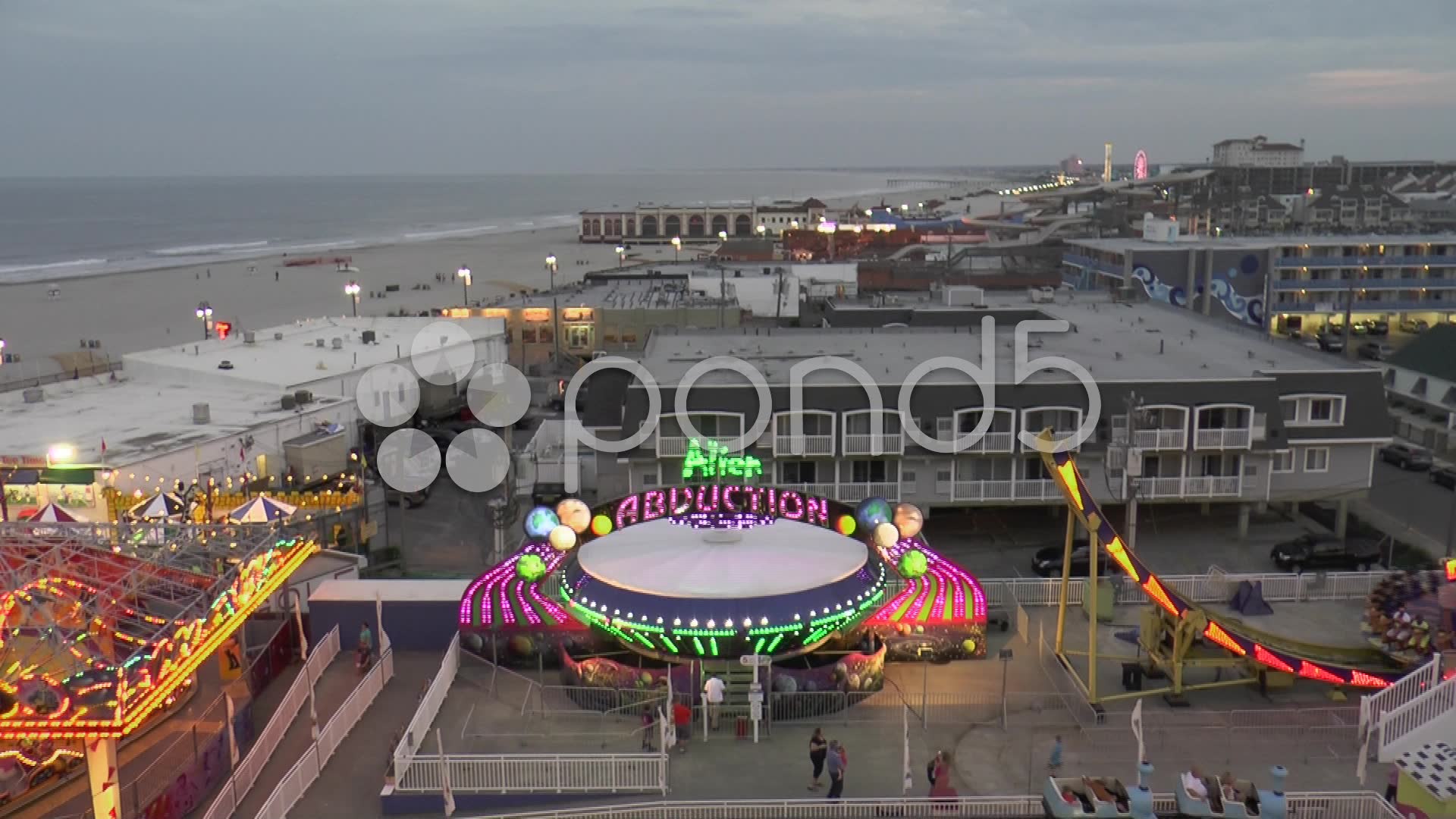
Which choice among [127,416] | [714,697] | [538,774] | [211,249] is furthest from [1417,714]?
[211,249]

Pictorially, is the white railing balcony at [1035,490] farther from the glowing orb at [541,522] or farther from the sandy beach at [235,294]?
the sandy beach at [235,294]

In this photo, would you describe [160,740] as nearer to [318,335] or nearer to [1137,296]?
[318,335]

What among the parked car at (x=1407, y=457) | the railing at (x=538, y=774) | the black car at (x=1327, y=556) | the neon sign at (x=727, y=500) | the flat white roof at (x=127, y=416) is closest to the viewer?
the railing at (x=538, y=774)

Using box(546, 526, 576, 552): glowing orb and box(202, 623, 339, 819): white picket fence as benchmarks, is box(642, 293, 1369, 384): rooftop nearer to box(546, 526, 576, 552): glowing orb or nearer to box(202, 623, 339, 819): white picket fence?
box(546, 526, 576, 552): glowing orb

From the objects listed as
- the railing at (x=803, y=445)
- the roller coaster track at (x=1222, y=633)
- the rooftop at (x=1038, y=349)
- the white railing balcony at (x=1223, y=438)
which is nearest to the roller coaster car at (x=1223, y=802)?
the roller coaster track at (x=1222, y=633)

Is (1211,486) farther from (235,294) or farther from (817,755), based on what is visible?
(235,294)
